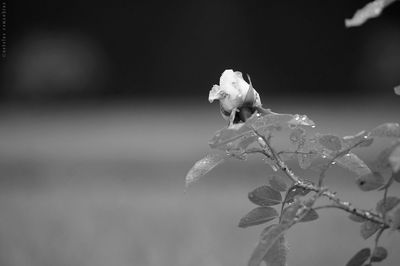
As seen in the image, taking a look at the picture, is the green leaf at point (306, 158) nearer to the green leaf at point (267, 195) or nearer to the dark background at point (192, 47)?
the green leaf at point (267, 195)

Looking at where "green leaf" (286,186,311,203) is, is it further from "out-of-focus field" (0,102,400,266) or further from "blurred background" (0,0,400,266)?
"blurred background" (0,0,400,266)

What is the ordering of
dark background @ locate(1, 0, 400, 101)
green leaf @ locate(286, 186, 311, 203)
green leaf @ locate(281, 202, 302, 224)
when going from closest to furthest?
green leaf @ locate(281, 202, 302, 224), green leaf @ locate(286, 186, 311, 203), dark background @ locate(1, 0, 400, 101)

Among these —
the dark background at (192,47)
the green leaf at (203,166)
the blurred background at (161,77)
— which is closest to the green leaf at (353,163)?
the green leaf at (203,166)

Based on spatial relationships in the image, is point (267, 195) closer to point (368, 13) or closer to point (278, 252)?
point (278, 252)

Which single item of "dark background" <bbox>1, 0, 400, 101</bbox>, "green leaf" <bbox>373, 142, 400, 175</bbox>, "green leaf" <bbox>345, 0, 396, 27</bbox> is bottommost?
"dark background" <bbox>1, 0, 400, 101</bbox>

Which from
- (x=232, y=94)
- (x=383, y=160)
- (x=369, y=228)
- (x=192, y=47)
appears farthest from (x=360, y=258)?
(x=192, y=47)

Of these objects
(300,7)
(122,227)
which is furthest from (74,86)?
(122,227)

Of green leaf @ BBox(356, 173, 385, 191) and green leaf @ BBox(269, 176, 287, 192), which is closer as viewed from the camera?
green leaf @ BBox(356, 173, 385, 191)

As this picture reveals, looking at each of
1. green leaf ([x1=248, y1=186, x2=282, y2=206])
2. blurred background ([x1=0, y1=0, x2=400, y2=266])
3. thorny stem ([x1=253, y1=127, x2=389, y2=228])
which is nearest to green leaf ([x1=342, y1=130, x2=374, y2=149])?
thorny stem ([x1=253, y1=127, x2=389, y2=228])
